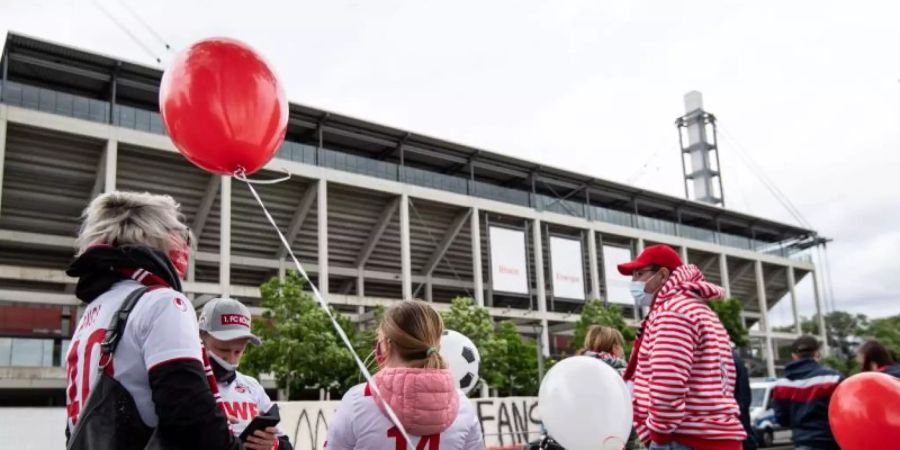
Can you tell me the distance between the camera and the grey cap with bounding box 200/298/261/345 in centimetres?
341

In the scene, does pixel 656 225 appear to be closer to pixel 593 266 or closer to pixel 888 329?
pixel 593 266

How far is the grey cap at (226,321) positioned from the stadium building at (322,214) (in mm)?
18235

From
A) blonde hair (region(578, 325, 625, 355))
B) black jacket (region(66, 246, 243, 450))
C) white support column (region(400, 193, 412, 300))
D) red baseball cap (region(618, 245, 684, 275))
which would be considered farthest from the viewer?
white support column (region(400, 193, 412, 300))

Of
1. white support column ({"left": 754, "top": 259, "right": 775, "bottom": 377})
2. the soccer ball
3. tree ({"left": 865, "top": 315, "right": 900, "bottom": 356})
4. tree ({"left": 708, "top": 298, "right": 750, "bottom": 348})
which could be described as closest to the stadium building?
white support column ({"left": 754, "top": 259, "right": 775, "bottom": 377})

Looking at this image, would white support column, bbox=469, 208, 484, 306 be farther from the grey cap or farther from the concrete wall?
the grey cap

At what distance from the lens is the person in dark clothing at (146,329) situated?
6.36 feet

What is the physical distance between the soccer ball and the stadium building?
16973mm

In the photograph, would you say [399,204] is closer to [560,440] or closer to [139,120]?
[139,120]

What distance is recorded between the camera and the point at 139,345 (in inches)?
79.9

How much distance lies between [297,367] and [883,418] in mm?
21609

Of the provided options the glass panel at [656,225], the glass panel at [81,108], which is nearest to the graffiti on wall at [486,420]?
the glass panel at [81,108]

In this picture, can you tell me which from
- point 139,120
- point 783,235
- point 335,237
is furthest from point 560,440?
point 783,235

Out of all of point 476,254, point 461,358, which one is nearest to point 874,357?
point 461,358

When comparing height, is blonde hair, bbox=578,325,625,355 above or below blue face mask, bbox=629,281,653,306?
below
